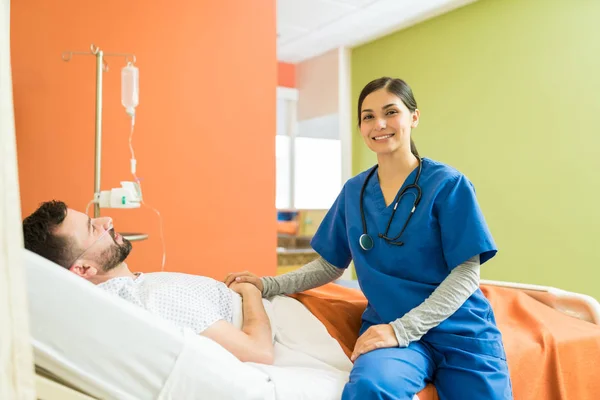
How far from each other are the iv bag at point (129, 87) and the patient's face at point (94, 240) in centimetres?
136

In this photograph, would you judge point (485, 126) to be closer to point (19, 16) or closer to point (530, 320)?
point (530, 320)

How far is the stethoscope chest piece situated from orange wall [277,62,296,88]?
4626 millimetres

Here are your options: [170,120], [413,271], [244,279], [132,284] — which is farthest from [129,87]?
[413,271]

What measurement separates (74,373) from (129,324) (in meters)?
0.12

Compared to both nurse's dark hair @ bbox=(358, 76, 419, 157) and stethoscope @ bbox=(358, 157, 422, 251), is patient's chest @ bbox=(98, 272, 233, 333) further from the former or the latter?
nurse's dark hair @ bbox=(358, 76, 419, 157)

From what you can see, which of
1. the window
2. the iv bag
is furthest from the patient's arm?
the window

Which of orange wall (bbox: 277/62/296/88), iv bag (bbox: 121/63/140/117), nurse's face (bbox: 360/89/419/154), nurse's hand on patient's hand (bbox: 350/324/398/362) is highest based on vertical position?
orange wall (bbox: 277/62/296/88)

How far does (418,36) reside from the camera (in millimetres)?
4648

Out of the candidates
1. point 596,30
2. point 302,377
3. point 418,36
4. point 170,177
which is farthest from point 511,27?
point 302,377

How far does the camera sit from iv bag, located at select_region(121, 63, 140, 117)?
2.63 metres

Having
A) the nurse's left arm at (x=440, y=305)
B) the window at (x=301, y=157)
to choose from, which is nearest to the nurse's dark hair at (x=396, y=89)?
the nurse's left arm at (x=440, y=305)

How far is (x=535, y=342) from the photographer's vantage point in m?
1.55

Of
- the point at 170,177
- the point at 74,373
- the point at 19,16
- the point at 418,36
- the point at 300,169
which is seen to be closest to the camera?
the point at 74,373

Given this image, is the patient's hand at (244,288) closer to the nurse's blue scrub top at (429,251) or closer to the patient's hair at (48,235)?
the nurse's blue scrub top at (429,251)
